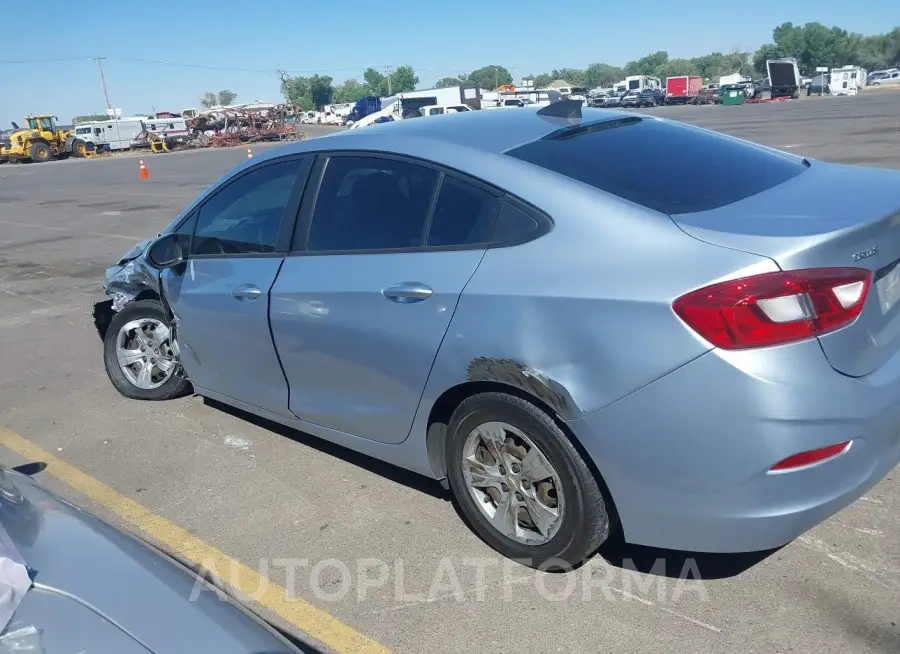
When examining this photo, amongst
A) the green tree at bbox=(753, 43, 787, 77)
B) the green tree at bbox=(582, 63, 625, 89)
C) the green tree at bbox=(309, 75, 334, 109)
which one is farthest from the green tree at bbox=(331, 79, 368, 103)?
the green tree at bbox=(753, 43, 787, 77)

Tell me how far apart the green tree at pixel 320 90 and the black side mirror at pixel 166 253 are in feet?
526

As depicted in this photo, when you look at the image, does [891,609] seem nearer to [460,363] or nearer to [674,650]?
[674,650]

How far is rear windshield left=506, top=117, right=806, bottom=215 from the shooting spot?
2909 mm

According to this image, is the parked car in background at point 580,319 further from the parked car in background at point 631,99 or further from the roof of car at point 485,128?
the parked car in background at point 631,99

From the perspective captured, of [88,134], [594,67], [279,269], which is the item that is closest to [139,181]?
[279,269]

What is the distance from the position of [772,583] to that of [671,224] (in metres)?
1.40

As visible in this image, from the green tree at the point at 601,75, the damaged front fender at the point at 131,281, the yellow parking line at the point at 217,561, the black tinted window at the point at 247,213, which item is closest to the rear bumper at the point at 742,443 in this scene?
the yellow parking line at the point at 217,561

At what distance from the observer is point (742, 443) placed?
2418mm

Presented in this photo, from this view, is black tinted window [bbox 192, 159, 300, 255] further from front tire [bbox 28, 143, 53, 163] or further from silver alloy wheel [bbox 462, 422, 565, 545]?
front tire [bbox 28, 143, 53, 163]

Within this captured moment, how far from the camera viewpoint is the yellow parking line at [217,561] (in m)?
2.82

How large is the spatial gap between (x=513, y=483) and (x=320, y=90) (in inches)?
6520

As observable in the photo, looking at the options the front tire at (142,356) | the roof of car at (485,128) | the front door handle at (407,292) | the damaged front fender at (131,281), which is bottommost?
the front tire at (142,356)

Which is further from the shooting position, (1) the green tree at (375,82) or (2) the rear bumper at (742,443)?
(1) the green tree at (375,82)

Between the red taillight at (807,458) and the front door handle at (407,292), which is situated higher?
the front door handle at (407,292)
